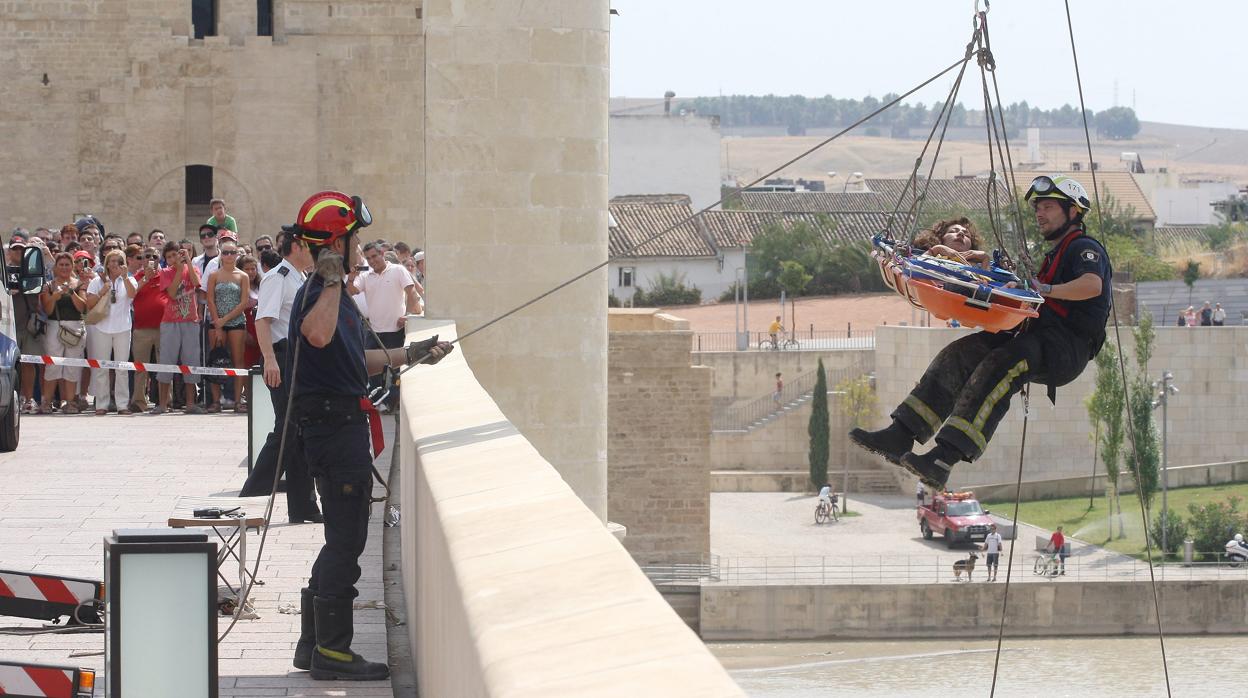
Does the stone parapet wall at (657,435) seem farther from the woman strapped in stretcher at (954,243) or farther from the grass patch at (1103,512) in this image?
the woman strapped in stretcher at (954,243)

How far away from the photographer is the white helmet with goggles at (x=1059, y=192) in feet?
25.2

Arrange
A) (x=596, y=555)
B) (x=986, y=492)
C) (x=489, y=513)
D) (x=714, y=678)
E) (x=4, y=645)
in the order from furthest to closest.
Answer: (x=986, y=492) < (x=4, y=645) < (x=489, y=513) < (x=596, y=555) < (x=714, y=678)

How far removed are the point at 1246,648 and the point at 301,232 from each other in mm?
32652

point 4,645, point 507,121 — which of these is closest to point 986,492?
point 507,121

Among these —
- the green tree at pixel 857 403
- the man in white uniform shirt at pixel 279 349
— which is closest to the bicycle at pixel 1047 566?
the green tree at pixel 857 403

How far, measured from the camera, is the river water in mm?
31891

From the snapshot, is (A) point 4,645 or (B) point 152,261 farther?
(B) point 152,261

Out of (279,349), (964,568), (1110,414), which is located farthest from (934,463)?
(1110,414)

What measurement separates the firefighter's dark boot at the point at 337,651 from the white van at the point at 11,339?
6.66 m

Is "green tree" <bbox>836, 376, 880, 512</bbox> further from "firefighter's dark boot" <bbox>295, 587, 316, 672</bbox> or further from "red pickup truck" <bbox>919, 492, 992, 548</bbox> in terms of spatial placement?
"firefighter's dark boot" <bbox>295, 587, 316, 672</bbox>

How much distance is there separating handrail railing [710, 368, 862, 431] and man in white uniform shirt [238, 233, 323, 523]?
129 ft

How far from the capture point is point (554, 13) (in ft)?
34.7

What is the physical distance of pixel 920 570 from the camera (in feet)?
122

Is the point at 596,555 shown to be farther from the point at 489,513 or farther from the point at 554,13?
the point at 554,13
